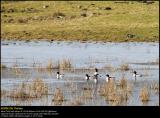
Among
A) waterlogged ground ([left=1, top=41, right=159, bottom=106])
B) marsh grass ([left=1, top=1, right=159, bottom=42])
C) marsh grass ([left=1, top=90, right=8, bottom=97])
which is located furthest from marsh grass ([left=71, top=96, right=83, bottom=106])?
marsh grass ([left=1, top=1, right=159, bottom=42])

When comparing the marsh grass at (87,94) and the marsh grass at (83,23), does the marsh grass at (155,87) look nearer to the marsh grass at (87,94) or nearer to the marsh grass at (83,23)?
the marsh grass at (87,94)

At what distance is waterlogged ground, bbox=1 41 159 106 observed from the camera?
27.2 meters

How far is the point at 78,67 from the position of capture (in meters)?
38.5

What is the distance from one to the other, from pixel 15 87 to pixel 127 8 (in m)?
55.6

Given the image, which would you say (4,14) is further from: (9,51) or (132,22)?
(9,51)

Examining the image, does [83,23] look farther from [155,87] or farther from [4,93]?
[4,93]

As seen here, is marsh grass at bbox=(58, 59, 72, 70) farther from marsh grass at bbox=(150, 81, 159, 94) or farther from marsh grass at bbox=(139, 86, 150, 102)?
marsh grass at bbox=(139, 86, 150, 102)

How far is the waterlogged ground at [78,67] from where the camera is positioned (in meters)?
27.2

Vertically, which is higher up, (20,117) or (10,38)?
(10,38)

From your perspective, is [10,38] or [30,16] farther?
[30,16]

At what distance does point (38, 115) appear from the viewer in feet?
69.2

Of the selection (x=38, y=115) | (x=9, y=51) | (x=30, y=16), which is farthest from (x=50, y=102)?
(x=30, y=16)

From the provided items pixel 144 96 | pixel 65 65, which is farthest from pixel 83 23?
pixel 144 96

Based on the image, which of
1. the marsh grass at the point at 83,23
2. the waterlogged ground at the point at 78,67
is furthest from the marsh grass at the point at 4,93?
the marsh grass at the point at 83,23
